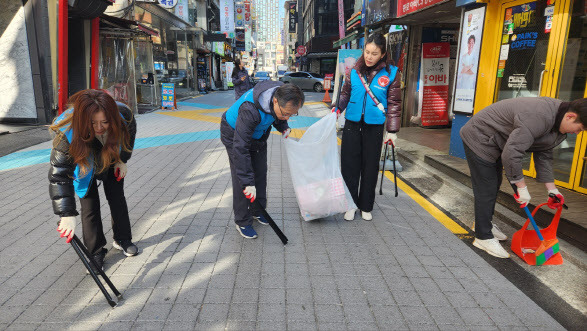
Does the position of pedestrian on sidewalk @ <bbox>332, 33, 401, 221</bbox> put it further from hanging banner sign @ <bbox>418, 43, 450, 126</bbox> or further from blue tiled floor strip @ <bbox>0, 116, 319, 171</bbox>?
hanging banner sign @ <bbox>418, 43, 450, 126</bbox>

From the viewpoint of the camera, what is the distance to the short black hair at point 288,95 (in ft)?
8.98

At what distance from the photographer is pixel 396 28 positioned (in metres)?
10.4

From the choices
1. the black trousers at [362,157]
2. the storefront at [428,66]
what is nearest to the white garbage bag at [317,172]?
the black trousers at [362,157]

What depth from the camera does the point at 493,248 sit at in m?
3.16

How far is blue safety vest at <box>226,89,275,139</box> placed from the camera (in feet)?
9.78

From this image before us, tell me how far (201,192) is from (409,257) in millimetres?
2748

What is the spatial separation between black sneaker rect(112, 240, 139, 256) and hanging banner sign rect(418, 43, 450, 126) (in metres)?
7.70

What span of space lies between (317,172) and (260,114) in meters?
0.93

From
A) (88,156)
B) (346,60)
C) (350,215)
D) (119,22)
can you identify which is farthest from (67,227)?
(119,22)

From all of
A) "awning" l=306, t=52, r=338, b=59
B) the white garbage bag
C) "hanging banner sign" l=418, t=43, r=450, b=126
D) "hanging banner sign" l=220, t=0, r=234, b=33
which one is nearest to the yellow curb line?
the white garbage bag

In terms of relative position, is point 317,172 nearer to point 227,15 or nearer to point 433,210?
point 433,210

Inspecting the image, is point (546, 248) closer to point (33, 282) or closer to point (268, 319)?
point (268, 319)

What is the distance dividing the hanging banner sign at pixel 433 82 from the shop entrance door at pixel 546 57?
367cm

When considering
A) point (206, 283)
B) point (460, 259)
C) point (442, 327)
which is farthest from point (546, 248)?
point (206, 283)
